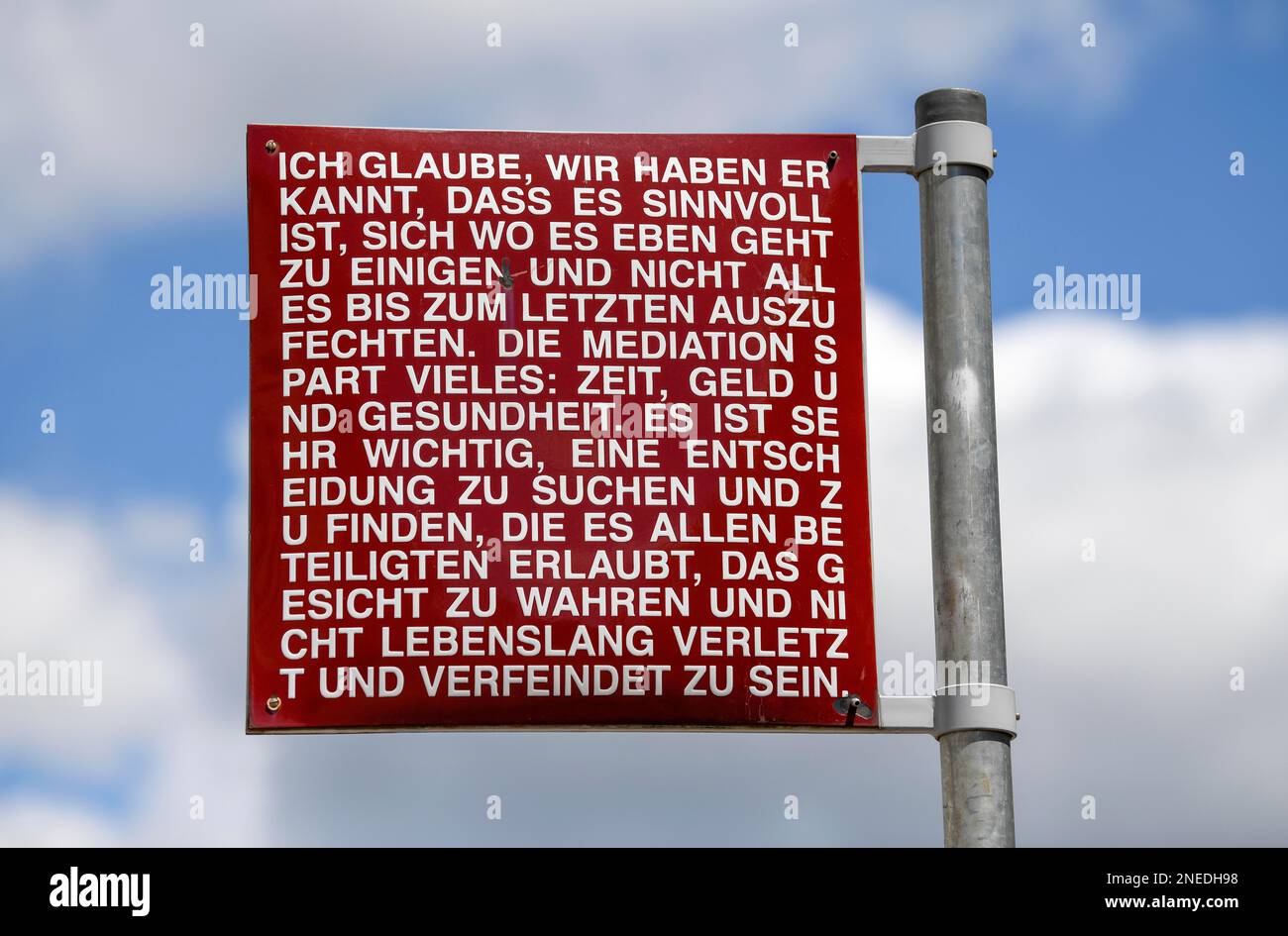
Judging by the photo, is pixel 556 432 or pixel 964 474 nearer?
pixel 964 474

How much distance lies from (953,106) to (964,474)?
1818 mm

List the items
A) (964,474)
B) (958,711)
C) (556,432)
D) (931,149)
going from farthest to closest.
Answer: (931,149) < (556,432) < (964,474) < (958,711)

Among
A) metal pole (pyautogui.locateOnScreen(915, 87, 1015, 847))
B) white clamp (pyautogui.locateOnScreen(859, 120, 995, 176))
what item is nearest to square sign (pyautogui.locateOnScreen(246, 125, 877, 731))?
white clamp (pyautogui.locateOnScreen(859, 120, 995, 176))

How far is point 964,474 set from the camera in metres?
11.4

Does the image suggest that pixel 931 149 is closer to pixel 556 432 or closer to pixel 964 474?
pixel 964 474

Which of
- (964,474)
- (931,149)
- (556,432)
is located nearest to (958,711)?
(964,474)

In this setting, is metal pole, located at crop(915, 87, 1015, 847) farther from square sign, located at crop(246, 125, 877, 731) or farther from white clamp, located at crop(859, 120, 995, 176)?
square sign, located at crop(246, 125, 877, 731)

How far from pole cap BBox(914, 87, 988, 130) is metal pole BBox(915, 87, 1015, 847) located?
0.01 m

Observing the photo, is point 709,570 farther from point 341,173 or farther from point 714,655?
point 341,173

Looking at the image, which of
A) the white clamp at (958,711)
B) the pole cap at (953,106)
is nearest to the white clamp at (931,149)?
the pole cap at (953,106)

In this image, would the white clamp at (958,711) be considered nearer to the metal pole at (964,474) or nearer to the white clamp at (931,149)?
the metal pole at (964,474)

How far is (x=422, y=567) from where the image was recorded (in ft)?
37.5
